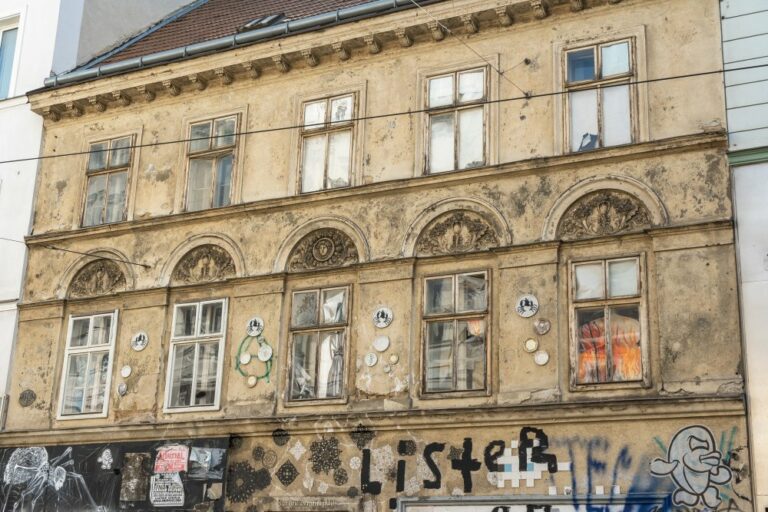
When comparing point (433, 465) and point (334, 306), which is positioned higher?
point (334, 306)

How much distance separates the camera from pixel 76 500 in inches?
690

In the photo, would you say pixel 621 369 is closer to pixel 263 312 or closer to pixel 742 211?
pixel 742 211

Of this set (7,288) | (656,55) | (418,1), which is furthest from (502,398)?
(7,288)

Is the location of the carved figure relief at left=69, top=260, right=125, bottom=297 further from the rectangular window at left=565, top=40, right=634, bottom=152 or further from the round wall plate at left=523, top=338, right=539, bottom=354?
the rectangular window at left=565, top=40, right=634, bottom=152

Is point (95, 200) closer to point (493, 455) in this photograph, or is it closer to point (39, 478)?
point (39, 478)

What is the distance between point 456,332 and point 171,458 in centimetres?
483

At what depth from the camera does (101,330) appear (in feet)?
60.5

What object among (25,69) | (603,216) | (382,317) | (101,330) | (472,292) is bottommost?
(382,317)

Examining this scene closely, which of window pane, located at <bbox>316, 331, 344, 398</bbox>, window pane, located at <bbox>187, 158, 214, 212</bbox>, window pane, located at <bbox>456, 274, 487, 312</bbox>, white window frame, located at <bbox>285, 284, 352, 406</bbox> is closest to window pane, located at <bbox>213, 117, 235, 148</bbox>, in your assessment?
window pane, located at <bbox>187, 158, 214, 212</bbox>

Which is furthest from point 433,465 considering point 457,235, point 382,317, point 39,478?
point 39,478

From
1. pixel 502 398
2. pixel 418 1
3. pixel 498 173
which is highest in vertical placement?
pixel 418 1

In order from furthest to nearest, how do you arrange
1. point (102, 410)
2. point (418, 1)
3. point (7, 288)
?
1. point (7, 288)
2. point (102, 410)
3. point (418, 1)

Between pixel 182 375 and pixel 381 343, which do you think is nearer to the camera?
pixel 381 343

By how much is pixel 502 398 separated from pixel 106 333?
7.15 metres
